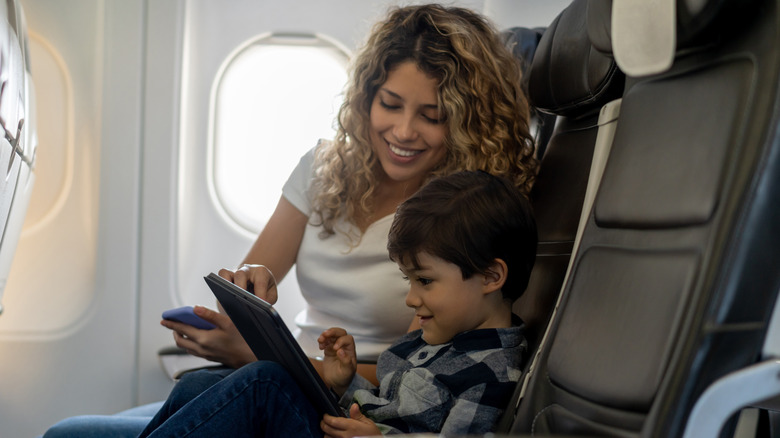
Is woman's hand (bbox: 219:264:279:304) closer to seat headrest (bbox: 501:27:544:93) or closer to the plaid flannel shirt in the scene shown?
the plaid flannel shirt

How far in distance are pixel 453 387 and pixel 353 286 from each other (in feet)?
2.07

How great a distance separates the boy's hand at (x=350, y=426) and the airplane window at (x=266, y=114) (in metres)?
1.42

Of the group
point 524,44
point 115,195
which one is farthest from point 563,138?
point 115,195

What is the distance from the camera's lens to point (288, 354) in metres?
1.13

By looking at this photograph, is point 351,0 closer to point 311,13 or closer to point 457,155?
point 311,13

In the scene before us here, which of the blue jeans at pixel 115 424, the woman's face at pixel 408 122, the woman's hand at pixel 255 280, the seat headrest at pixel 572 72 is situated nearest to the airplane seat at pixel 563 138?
the seat headrest at pixel 572 72

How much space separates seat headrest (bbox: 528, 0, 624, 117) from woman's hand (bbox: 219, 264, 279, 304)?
69cm

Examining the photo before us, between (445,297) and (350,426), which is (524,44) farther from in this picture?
(350,426)

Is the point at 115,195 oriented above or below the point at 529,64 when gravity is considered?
below

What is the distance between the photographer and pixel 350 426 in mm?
1092

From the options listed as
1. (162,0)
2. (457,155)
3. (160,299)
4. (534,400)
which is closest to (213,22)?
(162,0)

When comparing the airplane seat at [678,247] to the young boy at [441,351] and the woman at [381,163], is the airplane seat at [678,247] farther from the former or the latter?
the woman at [381,163]

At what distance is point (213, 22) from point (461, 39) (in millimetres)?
1061

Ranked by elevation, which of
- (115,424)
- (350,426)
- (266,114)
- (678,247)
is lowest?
(115,424)
